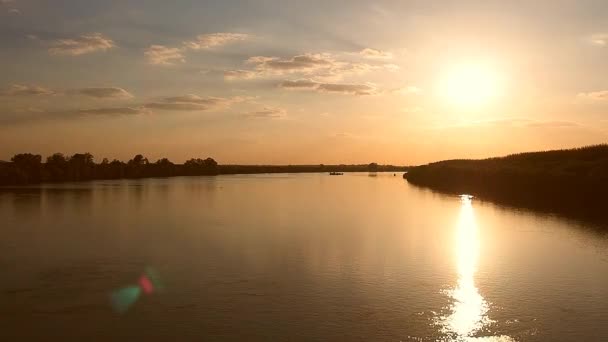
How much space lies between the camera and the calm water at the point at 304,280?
1144 centimetres

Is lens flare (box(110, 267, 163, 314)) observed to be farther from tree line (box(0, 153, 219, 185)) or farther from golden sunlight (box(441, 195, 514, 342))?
tree line (box(0, 153, 219, 185))

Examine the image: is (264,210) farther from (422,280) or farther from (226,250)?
(422,280)

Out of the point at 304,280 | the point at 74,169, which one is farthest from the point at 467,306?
the point at 74,169

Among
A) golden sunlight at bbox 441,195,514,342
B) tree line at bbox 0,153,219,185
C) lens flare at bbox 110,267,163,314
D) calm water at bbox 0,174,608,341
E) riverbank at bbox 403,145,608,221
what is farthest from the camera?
tree line at bbox 0,153,219,185

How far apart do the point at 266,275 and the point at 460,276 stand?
6196mm

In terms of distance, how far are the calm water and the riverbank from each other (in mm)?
10742

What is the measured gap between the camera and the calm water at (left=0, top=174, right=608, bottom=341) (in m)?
11.4

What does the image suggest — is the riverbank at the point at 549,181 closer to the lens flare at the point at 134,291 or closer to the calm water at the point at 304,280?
the calm water at the point at 304,280

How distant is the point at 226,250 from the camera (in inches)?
803

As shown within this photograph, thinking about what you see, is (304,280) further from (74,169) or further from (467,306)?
(74,169)

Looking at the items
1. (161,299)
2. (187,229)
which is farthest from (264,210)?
(161,299)

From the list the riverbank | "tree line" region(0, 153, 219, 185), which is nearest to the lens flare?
the riverbank

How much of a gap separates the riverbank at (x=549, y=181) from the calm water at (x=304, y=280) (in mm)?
10742

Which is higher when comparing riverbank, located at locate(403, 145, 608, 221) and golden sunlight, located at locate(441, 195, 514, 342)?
riverbank, located at locate(403, 145, 608, 221)
